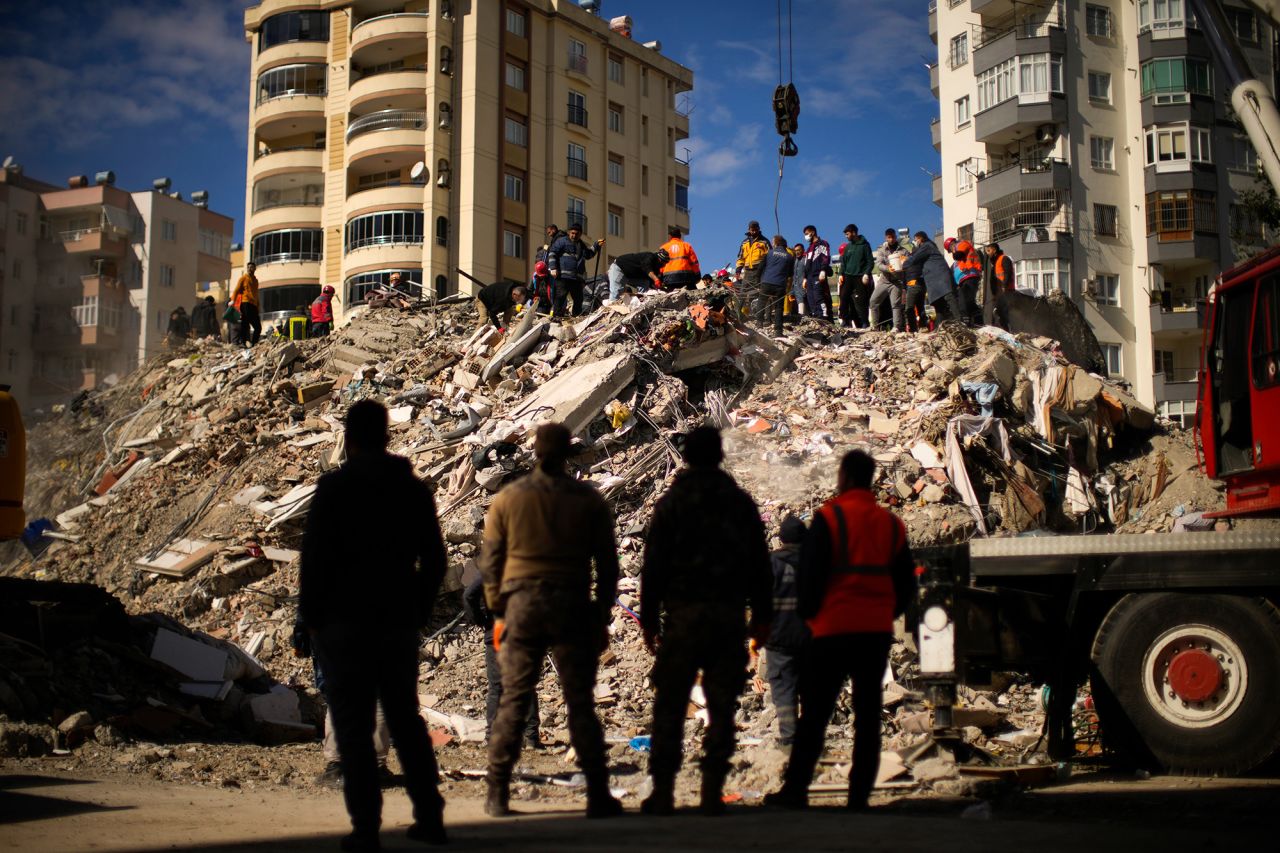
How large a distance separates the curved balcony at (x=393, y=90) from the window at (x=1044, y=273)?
23737mm

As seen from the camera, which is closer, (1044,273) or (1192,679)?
(1192,679)

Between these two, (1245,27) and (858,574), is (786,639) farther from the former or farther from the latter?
(1245,27)

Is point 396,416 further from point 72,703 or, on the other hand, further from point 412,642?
point 412,642

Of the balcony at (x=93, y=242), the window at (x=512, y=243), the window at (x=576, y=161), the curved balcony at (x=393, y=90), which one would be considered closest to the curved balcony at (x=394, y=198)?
the curved balcony at (x=393, y=90)

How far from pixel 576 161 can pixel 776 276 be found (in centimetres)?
3409

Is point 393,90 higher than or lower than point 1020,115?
higher

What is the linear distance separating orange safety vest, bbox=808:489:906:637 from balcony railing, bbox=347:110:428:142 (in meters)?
43.6

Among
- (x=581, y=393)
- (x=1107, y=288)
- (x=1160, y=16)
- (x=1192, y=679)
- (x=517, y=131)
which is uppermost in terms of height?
(x=1160, y=16)

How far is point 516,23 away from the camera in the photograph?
160 feet

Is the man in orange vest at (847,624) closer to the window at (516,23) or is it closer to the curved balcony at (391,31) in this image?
the curved balcony at (391,31)

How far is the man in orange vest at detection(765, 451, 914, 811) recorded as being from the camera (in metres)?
5.25

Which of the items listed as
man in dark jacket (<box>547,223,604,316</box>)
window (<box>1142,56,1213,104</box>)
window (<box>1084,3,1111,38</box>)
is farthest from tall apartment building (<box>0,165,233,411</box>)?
window (<box>1142,56,1213,104</box>)

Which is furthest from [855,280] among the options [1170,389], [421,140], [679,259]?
[421,140]

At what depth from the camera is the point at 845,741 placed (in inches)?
332
